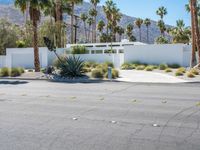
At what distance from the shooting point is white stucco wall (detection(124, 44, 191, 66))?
42.3 metres

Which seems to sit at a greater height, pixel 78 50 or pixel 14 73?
pixel 78 50

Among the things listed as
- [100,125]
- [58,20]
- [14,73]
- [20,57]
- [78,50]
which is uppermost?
[58,20]

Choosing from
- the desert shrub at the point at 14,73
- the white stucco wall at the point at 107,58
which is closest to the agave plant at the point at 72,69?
the desert shrub at the point at 14,73

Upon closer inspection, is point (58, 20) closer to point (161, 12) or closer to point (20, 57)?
point (20, 57)

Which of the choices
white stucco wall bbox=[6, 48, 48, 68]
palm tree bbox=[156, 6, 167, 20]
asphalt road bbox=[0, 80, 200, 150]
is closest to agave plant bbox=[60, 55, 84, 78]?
white stucco wall bbox=[6, 48, 48, 68]

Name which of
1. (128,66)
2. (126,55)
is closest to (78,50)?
(126,55)

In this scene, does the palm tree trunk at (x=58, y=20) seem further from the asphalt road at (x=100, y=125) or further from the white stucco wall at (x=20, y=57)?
the asphalt road at (x=100, y=125)

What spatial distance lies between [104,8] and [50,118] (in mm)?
67703

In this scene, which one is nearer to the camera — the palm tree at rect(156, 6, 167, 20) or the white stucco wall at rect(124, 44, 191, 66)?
the white stucco wall at rect(124, 44, 191, 66)

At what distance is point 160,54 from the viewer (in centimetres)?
4322

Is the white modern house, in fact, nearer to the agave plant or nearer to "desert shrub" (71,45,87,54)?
"desert shrub" (71,45,87,54)

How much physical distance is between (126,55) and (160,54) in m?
4.10

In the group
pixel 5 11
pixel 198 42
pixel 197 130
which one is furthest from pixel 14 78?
pixel 5 11

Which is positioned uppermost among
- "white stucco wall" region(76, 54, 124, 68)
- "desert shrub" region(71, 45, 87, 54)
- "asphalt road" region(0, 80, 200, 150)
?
"desert shrub" region(71, 45, 87, 54)
